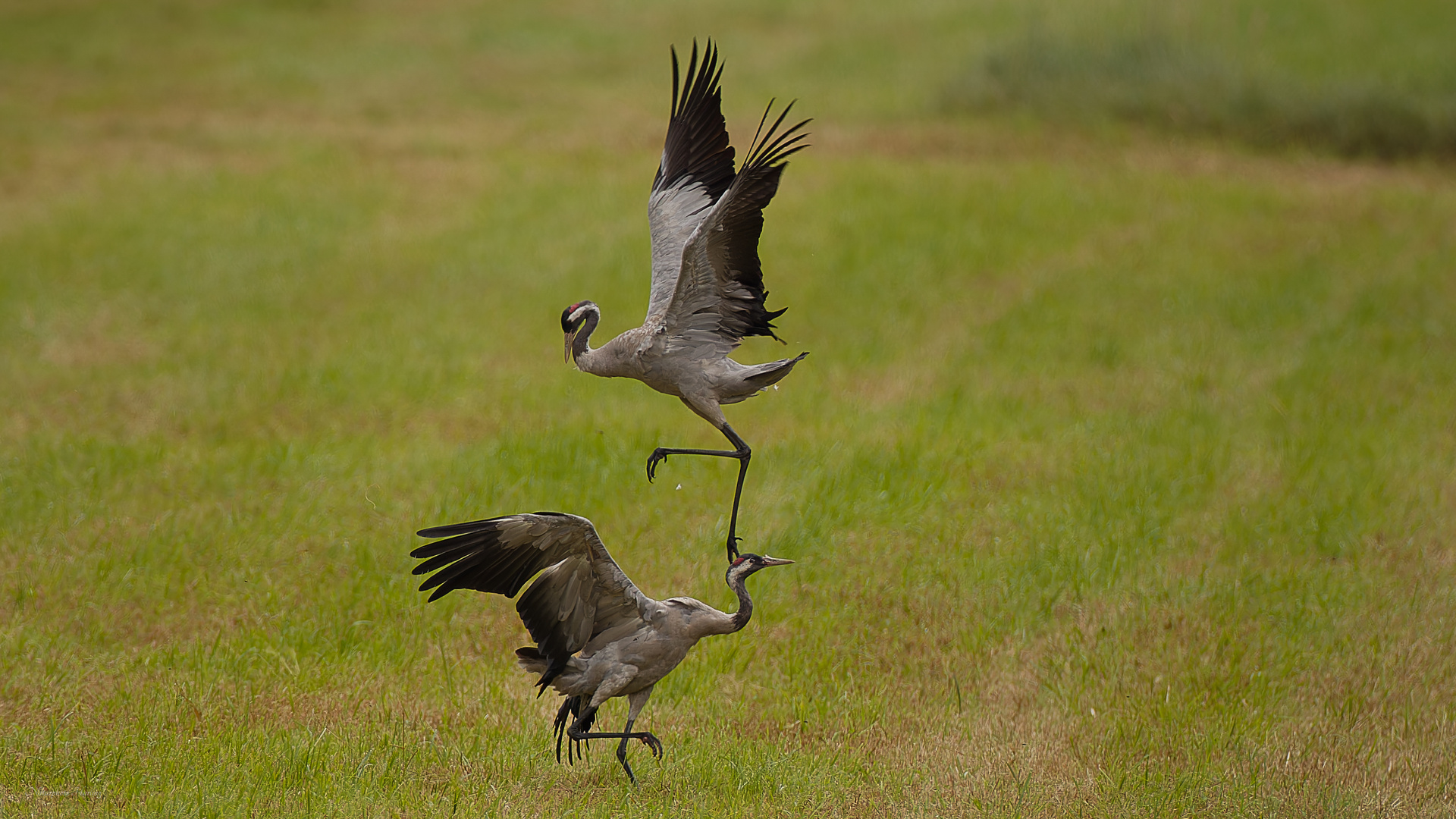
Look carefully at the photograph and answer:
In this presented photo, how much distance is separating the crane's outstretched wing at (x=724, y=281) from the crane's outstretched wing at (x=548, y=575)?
0.91 m

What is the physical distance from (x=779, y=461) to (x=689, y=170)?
4.76m

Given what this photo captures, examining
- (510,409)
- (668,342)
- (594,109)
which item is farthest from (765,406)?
(594,109)

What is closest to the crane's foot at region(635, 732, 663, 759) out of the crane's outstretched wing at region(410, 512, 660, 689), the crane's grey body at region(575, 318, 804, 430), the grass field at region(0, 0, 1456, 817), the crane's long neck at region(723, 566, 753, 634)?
the grass field at region(0, 0, 1456, 817)

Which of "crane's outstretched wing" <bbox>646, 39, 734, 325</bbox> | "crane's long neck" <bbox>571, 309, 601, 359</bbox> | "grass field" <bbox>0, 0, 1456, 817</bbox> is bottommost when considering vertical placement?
"grass field" <bbox>0, 0, 1456, 817</bbox>

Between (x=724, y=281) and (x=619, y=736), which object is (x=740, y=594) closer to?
(x=619, y=736)

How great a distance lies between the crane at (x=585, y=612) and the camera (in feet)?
18.3

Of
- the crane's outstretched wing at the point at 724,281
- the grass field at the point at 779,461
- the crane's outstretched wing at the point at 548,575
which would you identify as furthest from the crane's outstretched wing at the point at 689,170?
the grass field at the point at 779,461

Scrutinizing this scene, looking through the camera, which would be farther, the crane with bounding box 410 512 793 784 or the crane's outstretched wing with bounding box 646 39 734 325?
the crane's outstretched wing with bounding box 646 39 734 325

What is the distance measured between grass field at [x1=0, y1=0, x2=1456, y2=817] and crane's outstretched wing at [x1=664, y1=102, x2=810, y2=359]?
→ 86.5 inches

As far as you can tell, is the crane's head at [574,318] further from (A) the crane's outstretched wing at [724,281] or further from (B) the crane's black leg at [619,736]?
(B) the crane's black leg at [619,736]

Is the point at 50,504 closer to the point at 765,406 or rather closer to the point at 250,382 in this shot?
the point at 250,382

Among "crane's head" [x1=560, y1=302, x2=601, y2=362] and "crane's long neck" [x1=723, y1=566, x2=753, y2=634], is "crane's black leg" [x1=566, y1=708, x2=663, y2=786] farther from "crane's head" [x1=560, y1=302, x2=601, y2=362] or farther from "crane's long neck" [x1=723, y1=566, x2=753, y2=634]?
"crane's head" [x1=560, y1=302, x2=601, y2=362]

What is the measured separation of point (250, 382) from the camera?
12.4 metres

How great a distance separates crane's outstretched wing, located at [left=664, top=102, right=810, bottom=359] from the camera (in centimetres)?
539
